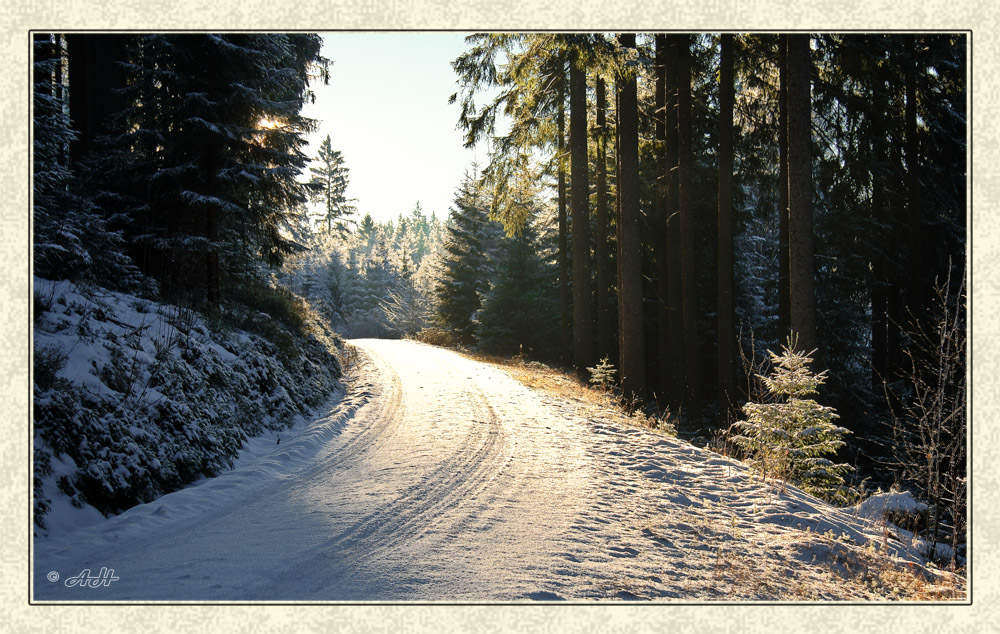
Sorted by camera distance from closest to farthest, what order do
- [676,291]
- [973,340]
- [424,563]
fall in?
[424,563], [973,340], [676,291]

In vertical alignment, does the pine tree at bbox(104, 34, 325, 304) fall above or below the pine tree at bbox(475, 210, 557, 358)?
above

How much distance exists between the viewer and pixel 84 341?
226 inches

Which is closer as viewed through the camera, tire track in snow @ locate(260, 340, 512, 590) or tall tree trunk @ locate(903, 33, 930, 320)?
tire track in snow @ locate(260, 340, 512, 590)

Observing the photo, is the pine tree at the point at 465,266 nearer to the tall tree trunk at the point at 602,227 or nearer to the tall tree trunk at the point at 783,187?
the tall tree trunk at the point at 602,227

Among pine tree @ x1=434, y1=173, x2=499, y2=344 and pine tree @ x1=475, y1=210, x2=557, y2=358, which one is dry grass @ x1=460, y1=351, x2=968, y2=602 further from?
pine tree @ x1=434, y1=173, x2=499, y2=344

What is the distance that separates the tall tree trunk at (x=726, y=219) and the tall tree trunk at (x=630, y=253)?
260 centimetres

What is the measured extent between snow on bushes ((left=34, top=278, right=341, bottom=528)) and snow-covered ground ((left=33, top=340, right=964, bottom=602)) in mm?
390

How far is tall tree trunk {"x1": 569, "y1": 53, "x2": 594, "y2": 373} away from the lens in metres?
15.5

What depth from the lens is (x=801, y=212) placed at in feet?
30.8

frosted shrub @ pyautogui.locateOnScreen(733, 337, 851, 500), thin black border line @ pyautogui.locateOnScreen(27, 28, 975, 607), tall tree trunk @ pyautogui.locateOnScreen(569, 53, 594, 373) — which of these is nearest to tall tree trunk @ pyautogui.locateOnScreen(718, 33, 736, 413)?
tall tree trunk @ pyautogui.locateOnScreen(569, 53, 594, 373)

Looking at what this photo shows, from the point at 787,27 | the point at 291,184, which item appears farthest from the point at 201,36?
the point at 787,27

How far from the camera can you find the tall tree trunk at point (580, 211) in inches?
608

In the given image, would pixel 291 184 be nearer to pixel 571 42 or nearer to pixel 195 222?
pixel 195 222

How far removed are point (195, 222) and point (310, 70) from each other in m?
9.65
